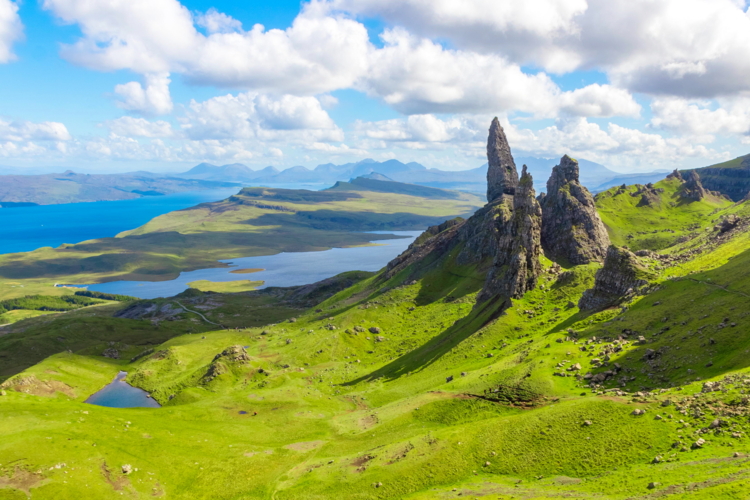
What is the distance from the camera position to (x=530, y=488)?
5528 centimetres

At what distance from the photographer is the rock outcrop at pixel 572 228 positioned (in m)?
175

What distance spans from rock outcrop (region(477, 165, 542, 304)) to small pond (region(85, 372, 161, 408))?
337 ft

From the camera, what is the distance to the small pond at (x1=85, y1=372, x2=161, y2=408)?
446 feet

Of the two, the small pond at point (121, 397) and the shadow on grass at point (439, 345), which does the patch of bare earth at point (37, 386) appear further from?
the shadow on grass at point (439, 345)

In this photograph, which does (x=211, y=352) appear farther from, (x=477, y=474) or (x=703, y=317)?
(x=703, y=317)

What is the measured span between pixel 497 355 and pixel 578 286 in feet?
120

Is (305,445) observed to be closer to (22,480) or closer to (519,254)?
(22,480)

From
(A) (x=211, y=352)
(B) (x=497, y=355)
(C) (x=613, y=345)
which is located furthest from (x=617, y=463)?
(A) (x=211, y=352)

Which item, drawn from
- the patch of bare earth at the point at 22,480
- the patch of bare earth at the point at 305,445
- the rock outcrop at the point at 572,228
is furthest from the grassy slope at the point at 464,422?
the rock outcrop at the point at 572,228

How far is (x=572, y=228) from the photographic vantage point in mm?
181625

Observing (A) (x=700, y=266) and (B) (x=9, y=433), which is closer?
(B) (x=9, y=433)

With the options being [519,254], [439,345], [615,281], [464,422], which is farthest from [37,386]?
[615,281]

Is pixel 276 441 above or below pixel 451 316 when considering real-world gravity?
below

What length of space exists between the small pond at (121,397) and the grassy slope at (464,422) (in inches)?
259
